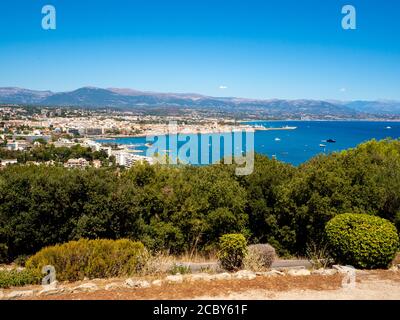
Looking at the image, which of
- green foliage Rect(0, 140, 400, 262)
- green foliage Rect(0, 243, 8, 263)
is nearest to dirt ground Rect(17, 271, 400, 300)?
green foliage Rect(0, 140, 400, 262)

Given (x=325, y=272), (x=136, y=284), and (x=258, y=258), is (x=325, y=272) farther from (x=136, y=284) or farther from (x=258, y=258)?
(x=136, y=284)

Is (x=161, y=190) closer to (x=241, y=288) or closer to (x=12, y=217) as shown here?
(x=12, y=217)

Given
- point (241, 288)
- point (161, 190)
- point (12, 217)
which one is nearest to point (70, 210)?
point (12, 217)

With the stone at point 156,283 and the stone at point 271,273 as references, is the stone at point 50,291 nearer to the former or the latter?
the stone at point 156,283

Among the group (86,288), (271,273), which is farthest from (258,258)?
(86,288)

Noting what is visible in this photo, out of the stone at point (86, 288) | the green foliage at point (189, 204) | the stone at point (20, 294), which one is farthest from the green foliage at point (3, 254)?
the stone at point (86, 288)

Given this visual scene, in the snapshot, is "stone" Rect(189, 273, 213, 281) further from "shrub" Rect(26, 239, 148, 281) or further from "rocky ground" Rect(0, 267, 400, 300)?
"shrub" Rect(26, 239, 148, 281)

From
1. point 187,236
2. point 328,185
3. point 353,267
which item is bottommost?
point 187,236
